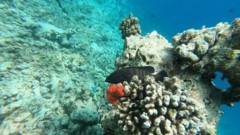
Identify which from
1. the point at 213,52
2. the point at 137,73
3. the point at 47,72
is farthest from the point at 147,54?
the point at 47,72

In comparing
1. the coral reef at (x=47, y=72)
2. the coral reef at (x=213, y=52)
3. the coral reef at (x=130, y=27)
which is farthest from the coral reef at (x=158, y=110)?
the coral reef at (x=130, y=27)

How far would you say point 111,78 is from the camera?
365cm

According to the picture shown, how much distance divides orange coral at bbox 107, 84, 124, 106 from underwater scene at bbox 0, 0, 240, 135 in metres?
0.02

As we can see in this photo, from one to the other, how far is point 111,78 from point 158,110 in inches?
45.7

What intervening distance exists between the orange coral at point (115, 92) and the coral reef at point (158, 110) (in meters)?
0.08

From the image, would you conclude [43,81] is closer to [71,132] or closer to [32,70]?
→ [32,70]

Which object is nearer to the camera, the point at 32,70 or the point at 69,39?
the point at 32,70

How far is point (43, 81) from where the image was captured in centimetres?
586

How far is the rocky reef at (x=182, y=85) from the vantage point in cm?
287

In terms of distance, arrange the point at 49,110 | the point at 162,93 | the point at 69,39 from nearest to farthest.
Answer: the point at 162,93, the point at 49,110, the point at 69,39

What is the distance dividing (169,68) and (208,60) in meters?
0.75

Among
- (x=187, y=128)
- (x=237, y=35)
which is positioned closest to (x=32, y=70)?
(x=187, y=128)

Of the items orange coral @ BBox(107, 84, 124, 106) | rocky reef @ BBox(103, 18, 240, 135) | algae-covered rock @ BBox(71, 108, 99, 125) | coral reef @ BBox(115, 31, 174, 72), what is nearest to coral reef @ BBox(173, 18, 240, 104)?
rocky reef @ BBox(103, 18, 240, 135)

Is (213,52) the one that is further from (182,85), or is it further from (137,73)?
(137,73)
